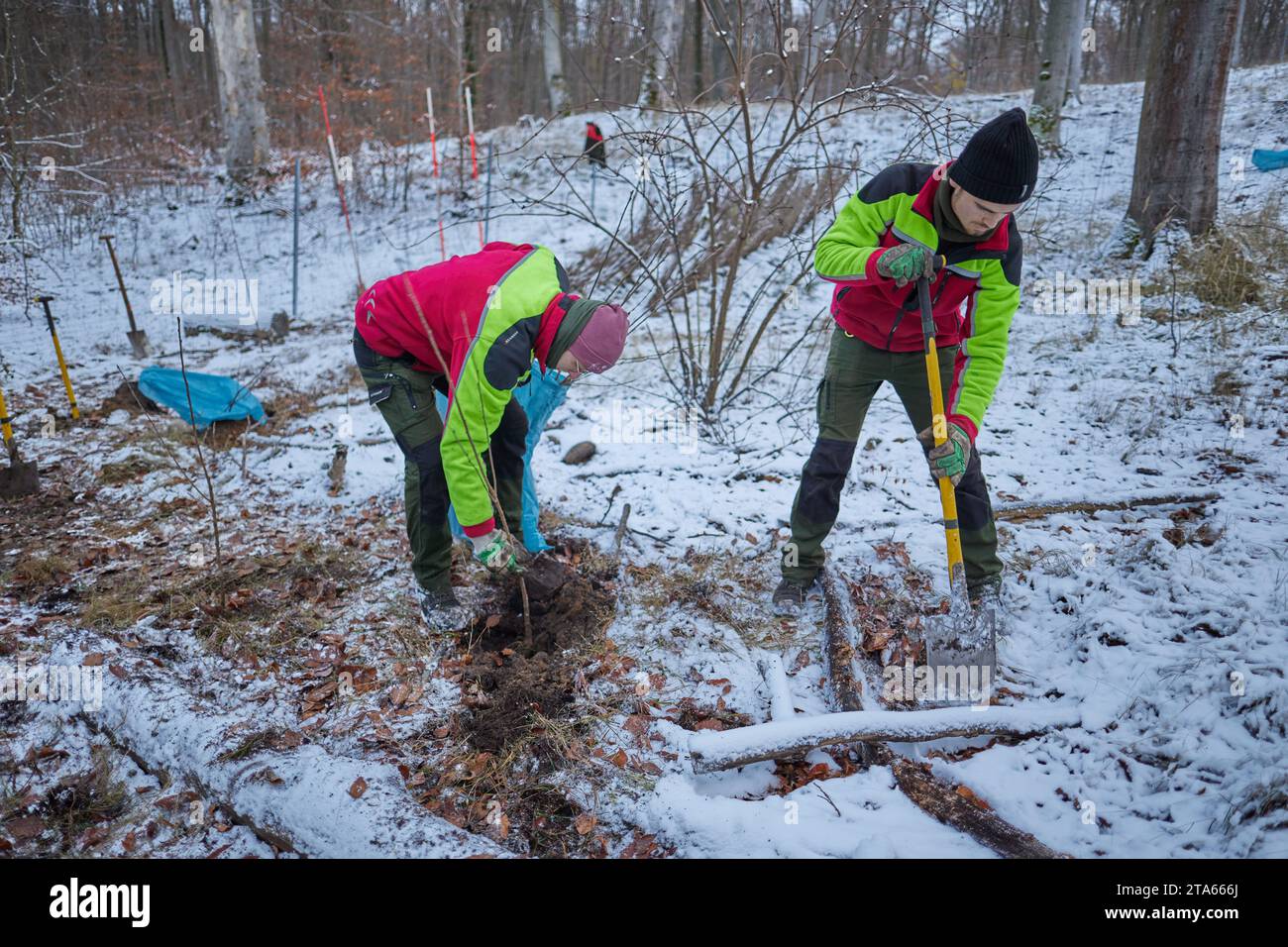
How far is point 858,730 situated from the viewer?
8.14ft

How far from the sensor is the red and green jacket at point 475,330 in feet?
8.43

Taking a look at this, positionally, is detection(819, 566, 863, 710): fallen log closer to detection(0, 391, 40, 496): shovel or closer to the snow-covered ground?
the snow-covered ground

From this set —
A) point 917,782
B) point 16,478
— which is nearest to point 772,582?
point 917,782

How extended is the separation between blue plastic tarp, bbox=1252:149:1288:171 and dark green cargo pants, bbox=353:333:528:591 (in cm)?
911

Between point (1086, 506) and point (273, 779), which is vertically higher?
point (1086, 506)

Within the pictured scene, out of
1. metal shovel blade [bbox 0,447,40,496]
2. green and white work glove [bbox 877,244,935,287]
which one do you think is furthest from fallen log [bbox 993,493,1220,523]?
metal shovel blade [bbox 0,447,40,496]

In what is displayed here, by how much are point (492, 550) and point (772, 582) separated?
1.56 meters

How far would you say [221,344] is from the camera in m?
8.59

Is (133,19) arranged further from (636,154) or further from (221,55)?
(636,154)

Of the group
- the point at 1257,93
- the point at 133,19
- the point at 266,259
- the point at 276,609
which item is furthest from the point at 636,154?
the point at 133,19

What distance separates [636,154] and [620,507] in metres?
2.07

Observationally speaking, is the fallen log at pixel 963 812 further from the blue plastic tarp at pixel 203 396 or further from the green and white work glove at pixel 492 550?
the blue plastic tarp at pixel 203 396

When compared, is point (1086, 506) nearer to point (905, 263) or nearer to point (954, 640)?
point (954, 640)

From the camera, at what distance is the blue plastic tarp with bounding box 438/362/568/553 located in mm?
3709
